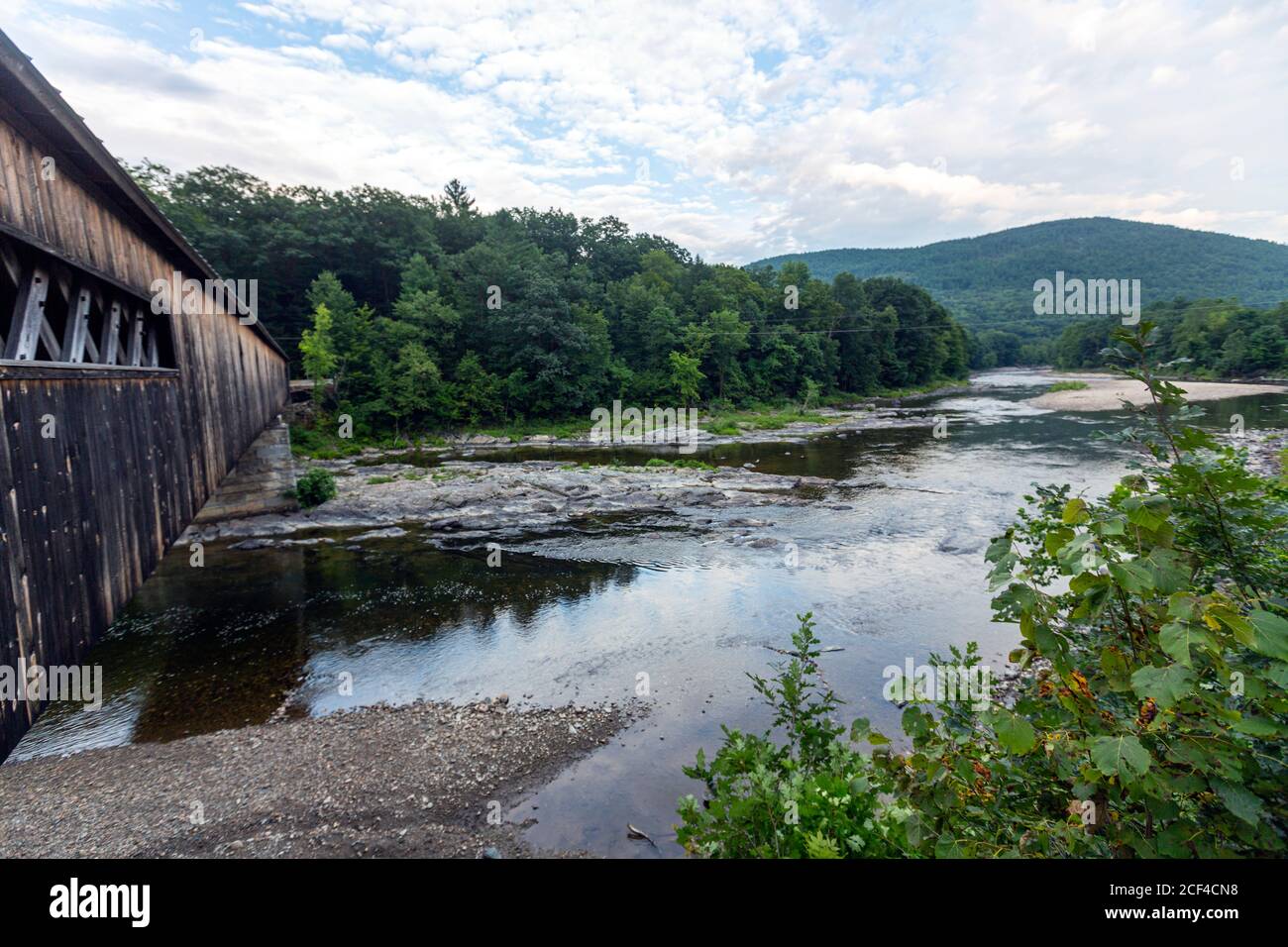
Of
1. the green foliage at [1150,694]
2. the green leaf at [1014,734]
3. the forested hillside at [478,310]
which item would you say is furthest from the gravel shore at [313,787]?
the forested hillside at [478,310]

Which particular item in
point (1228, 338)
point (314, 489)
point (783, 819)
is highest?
point (1228, 338)

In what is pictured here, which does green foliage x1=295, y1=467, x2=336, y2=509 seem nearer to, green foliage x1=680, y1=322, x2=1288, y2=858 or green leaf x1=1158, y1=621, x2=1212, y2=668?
green foliage x1=680, y1=322, x2=1288, y2=858

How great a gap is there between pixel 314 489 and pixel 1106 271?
641 ft

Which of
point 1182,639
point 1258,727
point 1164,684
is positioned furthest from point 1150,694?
point 1258,727

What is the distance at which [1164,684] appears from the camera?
2.00m

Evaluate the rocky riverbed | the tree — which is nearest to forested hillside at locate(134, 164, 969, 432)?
the tree

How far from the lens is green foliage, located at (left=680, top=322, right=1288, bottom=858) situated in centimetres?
208

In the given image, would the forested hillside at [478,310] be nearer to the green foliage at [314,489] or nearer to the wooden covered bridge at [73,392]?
the green foliage at [314,489]

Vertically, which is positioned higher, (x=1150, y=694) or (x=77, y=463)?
(x=77, y=463)

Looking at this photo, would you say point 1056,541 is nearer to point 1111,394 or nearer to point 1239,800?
point 1239,800

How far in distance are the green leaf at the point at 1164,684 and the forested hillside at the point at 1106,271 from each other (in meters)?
129

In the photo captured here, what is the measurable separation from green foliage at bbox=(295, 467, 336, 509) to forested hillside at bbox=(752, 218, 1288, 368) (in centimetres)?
11355

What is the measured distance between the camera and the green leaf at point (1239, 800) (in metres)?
1.98
